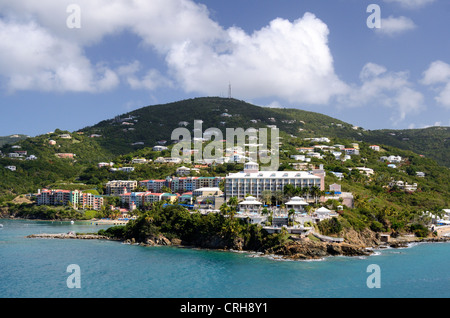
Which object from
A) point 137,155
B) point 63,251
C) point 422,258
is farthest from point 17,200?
point 422,258

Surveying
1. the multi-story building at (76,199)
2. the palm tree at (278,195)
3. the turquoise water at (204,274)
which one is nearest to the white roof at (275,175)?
the palm tree at (278,195)

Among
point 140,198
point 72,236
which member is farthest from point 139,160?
point 72,236

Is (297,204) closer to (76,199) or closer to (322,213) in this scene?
(322,213)

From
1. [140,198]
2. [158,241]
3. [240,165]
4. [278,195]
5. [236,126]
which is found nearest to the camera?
[158,241]

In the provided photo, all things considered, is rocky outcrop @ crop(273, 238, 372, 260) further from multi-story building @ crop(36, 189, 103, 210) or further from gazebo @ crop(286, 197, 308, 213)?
multi-story building @ crop(36, 189, 103, 210)

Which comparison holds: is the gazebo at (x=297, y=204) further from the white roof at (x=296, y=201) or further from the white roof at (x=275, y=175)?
the white roof at (x=275, y=175)
